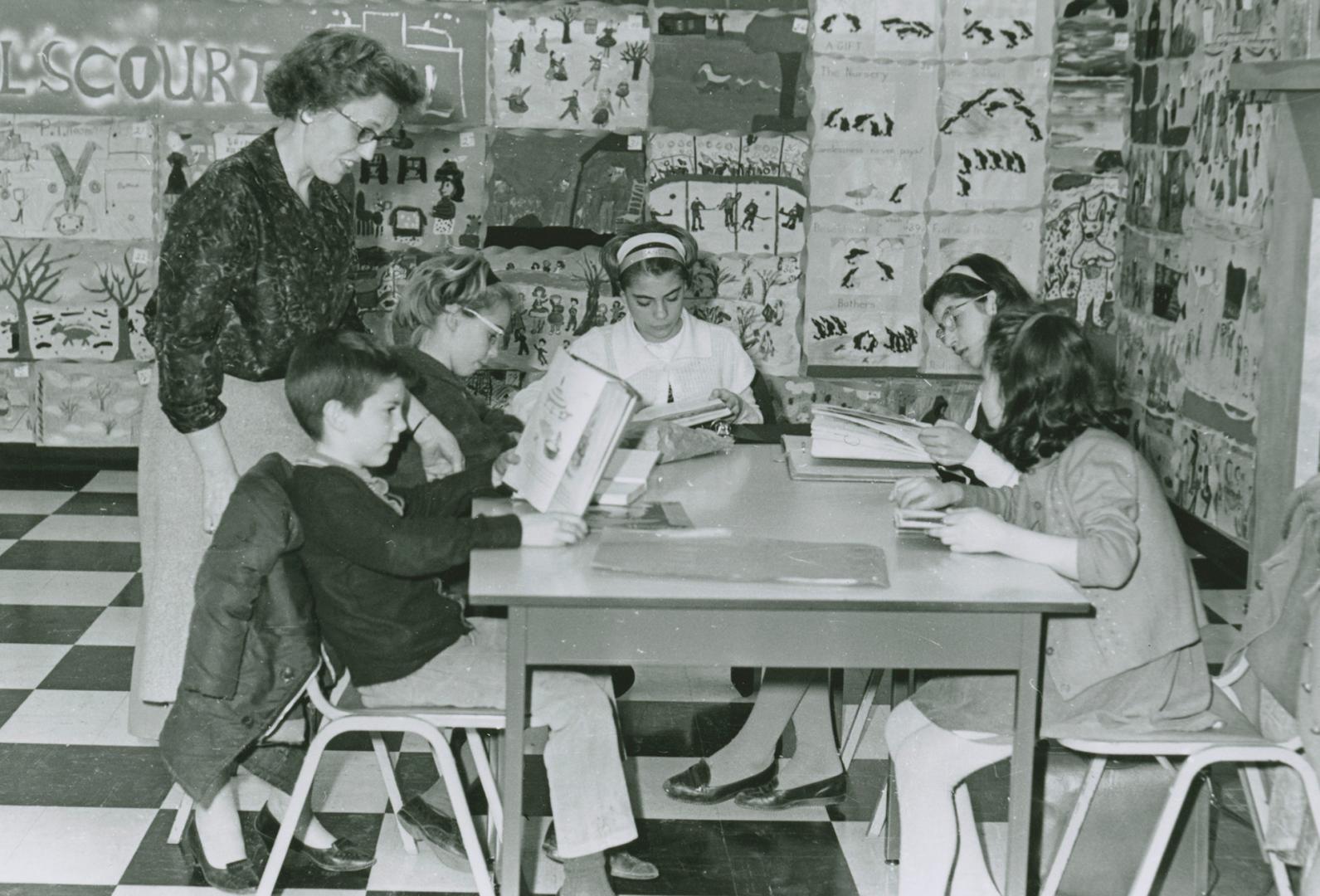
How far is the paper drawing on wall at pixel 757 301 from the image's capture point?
6.05 metres

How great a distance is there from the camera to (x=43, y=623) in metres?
4.55

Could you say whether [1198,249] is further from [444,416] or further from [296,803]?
[296,803]

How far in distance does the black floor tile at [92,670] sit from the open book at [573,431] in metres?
1.72

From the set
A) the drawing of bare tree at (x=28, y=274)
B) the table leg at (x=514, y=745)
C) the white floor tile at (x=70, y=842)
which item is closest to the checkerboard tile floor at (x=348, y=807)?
the white floor tile at (x=70, y=842)

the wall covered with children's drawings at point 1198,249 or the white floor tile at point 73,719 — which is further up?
the wall covered with children's drawings at point 1198,249

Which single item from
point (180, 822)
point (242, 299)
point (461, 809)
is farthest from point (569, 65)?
point (461, 809)

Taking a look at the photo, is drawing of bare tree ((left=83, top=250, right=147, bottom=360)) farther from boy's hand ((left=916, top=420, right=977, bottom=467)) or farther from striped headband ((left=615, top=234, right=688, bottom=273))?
boy's hand ((left=916, top=420, right=977, bottom=467))

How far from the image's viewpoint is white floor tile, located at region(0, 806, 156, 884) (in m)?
3.00

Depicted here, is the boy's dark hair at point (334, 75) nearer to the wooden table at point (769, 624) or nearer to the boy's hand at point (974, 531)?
the wooden table at point (769, 624)

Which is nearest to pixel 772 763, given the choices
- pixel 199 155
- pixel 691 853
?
pixel 691 853

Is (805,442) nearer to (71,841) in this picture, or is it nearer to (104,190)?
(71,841)

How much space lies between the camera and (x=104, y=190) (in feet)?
19.8


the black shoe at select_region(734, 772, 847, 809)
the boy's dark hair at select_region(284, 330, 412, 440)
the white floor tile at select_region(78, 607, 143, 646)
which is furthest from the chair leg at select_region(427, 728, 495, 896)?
the white floor tile at select_region(78, 607, 143, 646)

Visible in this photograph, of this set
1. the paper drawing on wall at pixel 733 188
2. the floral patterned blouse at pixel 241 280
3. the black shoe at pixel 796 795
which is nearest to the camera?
the floral patterned blouse at pixel 241 280
